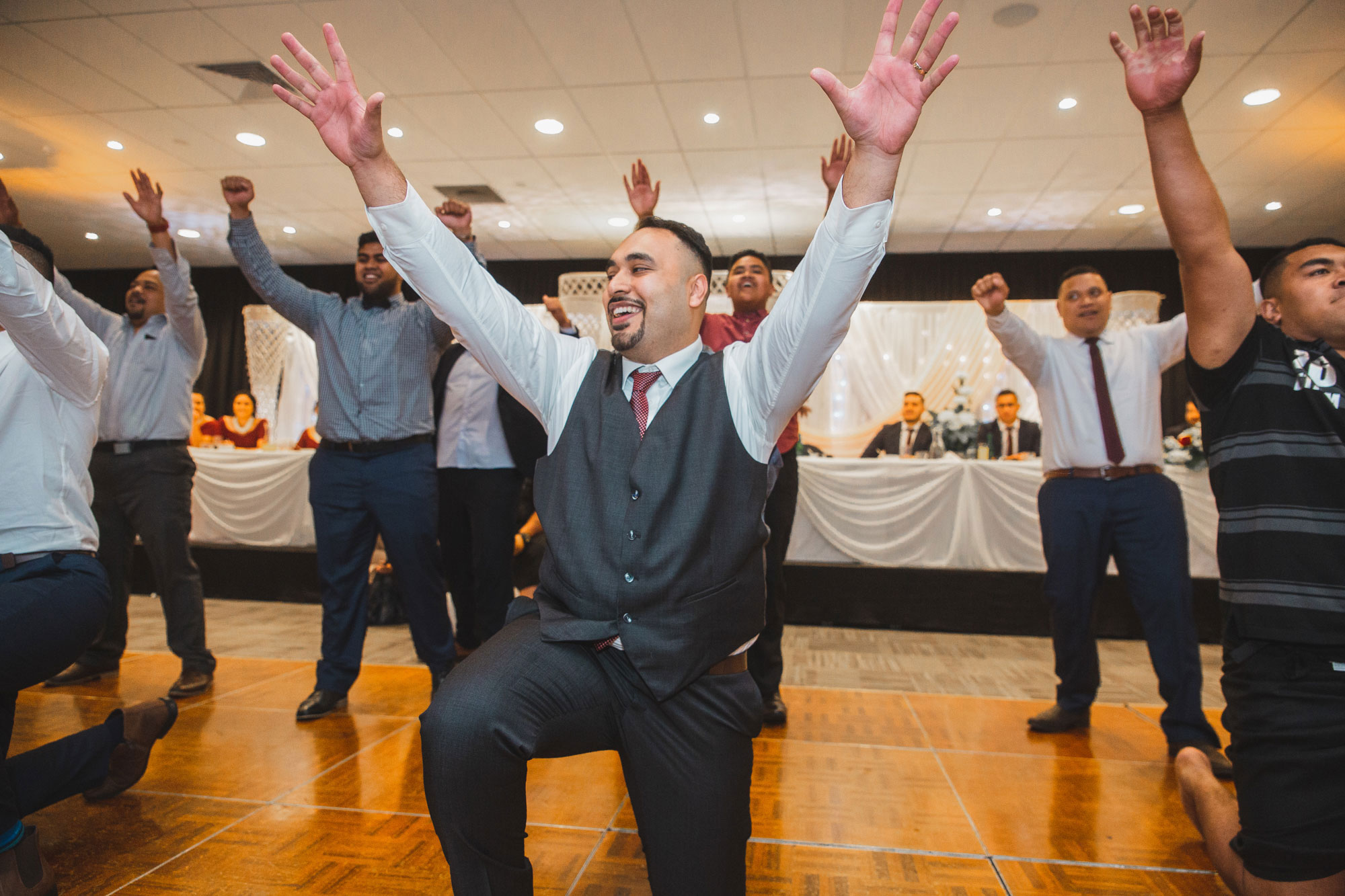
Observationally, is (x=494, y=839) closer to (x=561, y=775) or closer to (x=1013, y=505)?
(x=561, y=775)

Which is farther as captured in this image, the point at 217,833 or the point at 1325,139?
the point at 1325,139

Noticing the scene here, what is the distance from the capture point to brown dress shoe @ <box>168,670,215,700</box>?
276 centimetres

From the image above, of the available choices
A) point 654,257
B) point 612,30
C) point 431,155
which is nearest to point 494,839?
point 654,257

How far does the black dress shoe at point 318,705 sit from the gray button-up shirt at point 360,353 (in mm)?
846

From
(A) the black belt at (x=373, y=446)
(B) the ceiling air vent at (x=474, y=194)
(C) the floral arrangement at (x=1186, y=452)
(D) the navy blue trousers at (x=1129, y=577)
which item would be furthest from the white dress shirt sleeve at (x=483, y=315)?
(B) the ceiling air vent at (x=474, y=194)

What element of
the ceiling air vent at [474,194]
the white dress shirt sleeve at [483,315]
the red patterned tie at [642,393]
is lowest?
the red patterned tie at [642,393]

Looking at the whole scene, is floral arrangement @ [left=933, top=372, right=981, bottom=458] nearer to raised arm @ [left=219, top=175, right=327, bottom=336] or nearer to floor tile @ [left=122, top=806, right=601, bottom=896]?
raised arm @ [left=219, top=175, right=327, bottom=336]

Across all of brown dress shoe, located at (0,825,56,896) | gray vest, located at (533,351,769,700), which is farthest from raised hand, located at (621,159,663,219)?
brown dress shoe, located at (0,825,56,896)

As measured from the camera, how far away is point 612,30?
14.5 feet

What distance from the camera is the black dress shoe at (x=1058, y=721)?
8.49ft

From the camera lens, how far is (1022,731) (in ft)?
8.51

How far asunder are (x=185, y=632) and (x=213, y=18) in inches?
137

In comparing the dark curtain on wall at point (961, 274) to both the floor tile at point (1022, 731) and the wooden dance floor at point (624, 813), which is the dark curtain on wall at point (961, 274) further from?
the wooden dance floor at point (624, 813)

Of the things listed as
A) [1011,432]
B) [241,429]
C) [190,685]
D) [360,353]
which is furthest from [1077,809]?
[241,429]
